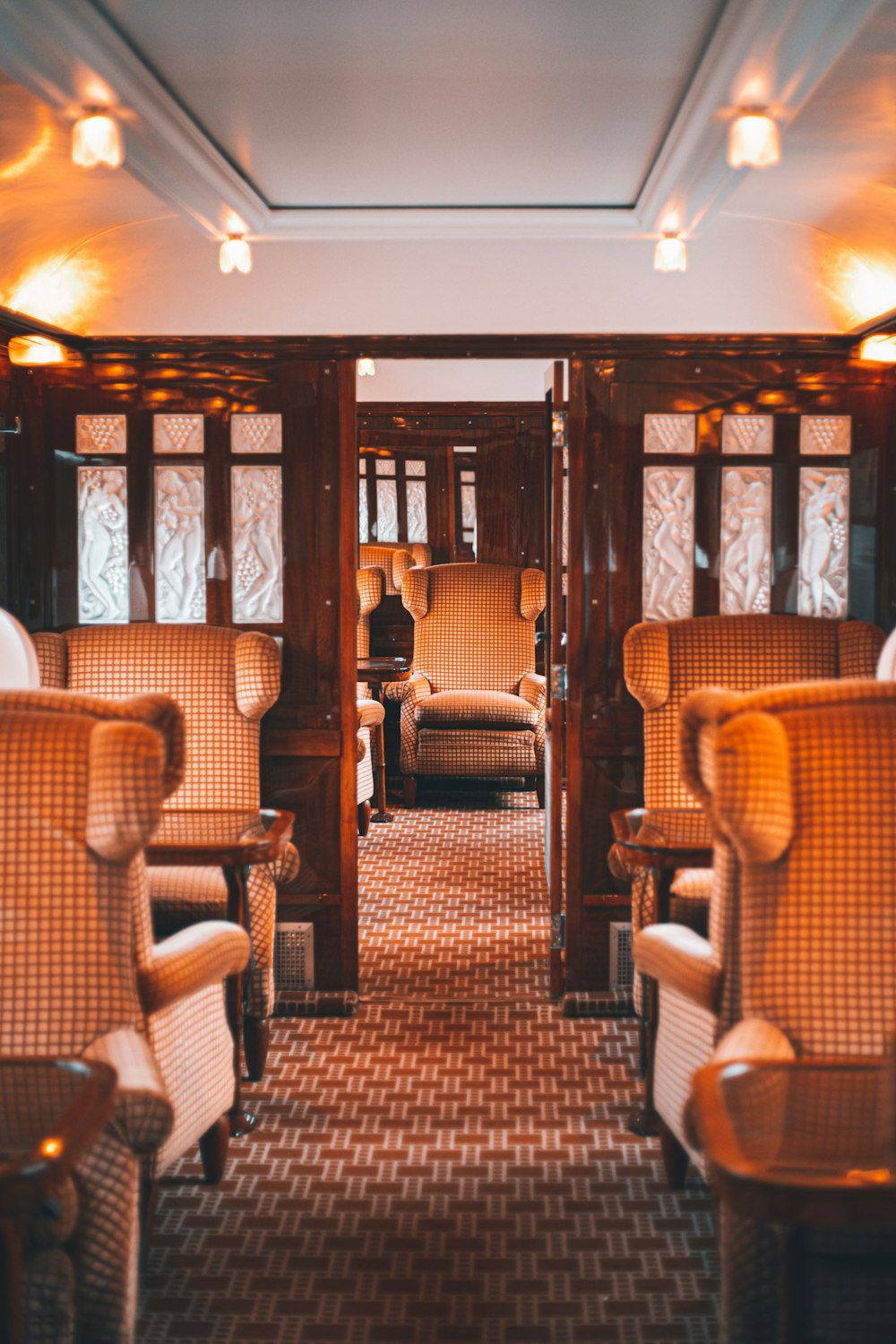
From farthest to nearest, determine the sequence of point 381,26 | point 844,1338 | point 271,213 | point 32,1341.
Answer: point 271,213 < point 381,26 < point 32,1341 < point 844,1338

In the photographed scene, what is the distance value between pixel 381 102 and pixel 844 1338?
9.87ft

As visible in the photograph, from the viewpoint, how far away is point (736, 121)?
298 centimetres

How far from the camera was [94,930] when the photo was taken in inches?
89.3

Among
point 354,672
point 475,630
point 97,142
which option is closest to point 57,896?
point 97,142

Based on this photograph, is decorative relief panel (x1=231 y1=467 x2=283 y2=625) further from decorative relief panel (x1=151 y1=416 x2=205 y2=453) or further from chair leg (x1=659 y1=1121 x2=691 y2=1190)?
chair leg (x1=659 y1=1121 x2=691 y2=1190)

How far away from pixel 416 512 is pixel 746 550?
4765 millimetres

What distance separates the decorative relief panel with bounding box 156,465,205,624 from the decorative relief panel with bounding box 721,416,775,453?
196 cm

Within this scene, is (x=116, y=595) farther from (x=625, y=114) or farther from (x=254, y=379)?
(x=625, y=114)

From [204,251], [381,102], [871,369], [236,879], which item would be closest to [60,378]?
[204,251]

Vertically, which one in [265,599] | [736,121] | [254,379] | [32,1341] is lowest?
[32,1341]

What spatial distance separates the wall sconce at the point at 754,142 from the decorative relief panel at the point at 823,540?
1756mm

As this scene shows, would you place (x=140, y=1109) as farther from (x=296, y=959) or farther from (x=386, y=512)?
(x=386, y=512)

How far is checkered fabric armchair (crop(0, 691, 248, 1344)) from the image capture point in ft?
6.89

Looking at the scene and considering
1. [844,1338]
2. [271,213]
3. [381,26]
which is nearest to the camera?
[844,1338]
